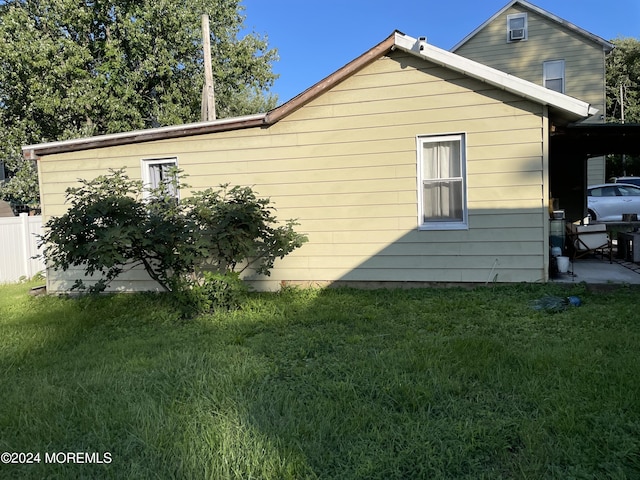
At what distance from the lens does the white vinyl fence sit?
1020cm

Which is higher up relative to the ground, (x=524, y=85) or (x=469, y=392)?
(x=524, y=85)

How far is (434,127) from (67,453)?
585cm

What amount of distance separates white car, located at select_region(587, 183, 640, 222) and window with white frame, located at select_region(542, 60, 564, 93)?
383 cm

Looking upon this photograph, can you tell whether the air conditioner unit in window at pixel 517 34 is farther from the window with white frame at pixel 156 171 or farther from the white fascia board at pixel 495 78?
the window with white frame at pixel 156 171

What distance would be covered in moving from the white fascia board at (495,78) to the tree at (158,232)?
3113mm

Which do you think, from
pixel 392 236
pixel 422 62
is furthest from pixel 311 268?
pixel 422 62

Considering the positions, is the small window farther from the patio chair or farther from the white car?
the patio chair

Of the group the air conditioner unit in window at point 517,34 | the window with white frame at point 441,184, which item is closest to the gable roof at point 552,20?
the air conditioner unit in window at point 517,34

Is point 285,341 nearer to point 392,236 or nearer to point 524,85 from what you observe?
point 392,236

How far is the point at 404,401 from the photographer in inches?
126

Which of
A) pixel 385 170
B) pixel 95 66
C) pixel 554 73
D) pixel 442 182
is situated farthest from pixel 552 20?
pixel 95 66

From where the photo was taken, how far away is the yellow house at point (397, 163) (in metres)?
6.35

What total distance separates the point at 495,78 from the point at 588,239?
3983 mm

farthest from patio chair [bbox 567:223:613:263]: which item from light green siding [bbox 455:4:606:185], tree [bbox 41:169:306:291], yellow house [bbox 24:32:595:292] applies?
light green siding [bbox 455:4:606:185]
